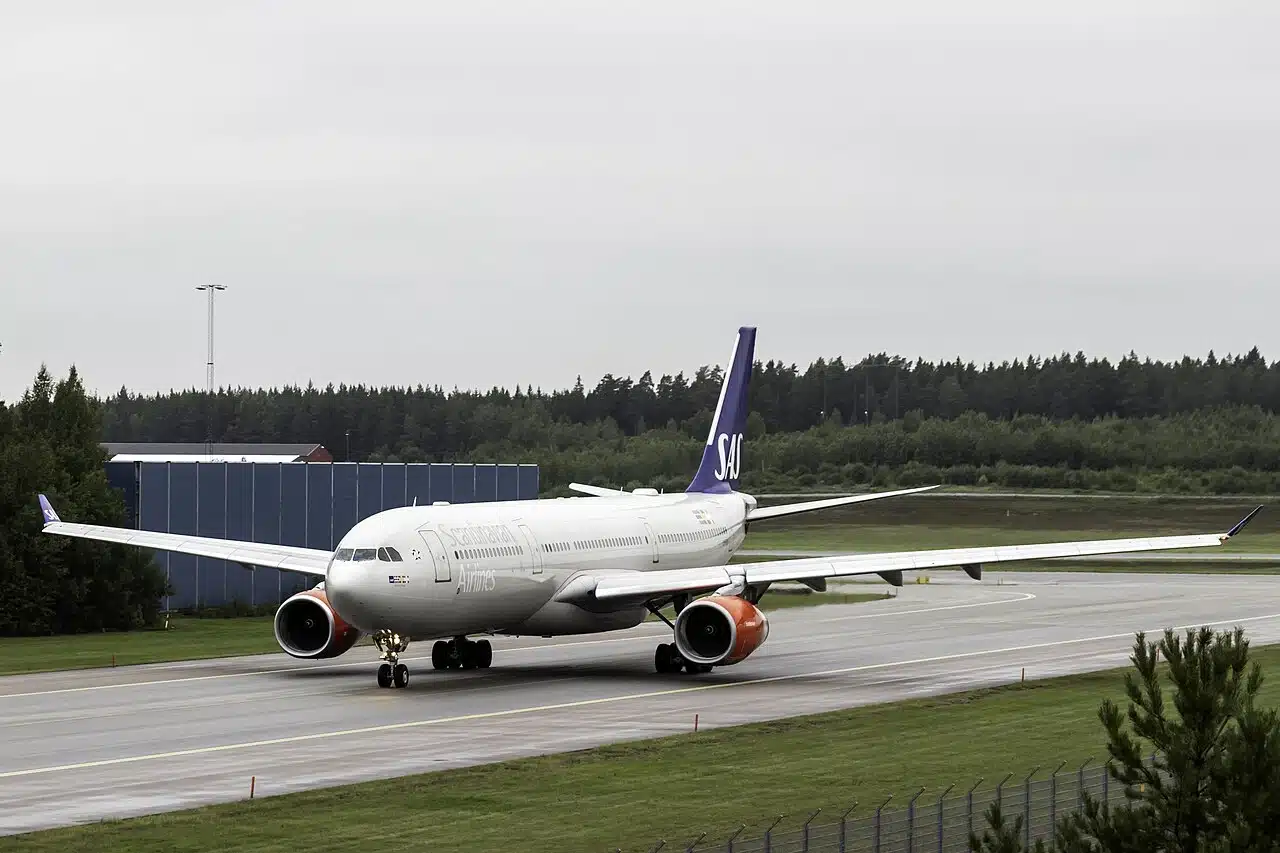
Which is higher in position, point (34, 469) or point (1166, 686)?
point (34, 469)

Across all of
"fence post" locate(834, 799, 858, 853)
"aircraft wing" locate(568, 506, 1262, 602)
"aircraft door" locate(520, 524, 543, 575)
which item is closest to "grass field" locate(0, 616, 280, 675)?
"aircraft door" locate(520, 524, 543, 575)

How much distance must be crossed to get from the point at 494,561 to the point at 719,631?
18.3 ft

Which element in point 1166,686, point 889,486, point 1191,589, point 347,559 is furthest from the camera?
point 889,486

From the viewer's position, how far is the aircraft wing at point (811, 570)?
44344 millimetres

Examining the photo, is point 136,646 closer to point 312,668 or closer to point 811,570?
point 312,668

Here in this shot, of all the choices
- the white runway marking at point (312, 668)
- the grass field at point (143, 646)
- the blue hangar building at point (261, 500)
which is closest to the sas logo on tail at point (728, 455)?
the white runway marking at point (312, 668)

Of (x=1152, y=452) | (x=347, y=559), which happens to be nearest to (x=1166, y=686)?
(x=347, y=559)

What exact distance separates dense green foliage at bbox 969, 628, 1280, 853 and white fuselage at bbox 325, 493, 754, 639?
79.1 feet

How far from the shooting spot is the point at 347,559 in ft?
131

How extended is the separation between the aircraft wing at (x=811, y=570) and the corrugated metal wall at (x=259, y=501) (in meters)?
25.1

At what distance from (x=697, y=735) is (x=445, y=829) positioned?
10075mm

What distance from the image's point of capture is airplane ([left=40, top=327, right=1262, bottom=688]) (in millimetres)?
40219

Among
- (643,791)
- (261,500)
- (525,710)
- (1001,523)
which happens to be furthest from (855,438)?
(643,791)

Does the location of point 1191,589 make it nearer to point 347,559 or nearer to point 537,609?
point 537,609
